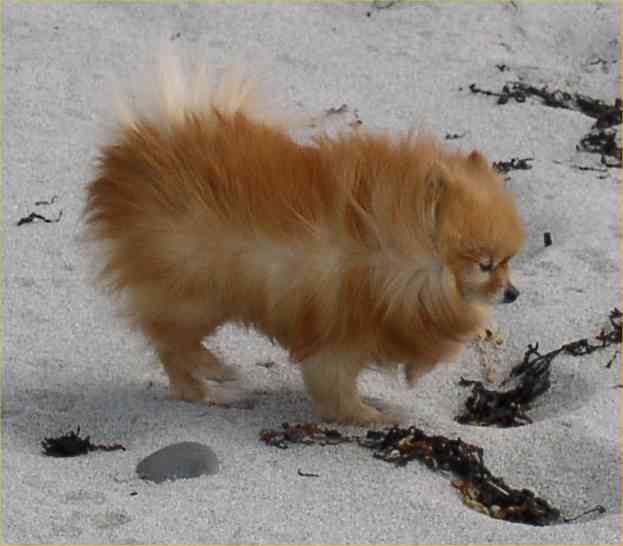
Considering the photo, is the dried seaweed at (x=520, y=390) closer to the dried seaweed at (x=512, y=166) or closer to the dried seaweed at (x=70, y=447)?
the dried seaweed at (x=70, y=447)

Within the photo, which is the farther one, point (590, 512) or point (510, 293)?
point (510, 293)

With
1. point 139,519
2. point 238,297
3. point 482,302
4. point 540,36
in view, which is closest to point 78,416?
point 238,297

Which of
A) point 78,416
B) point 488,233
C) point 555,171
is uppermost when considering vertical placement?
point 488,233

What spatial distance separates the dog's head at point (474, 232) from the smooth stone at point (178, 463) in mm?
941

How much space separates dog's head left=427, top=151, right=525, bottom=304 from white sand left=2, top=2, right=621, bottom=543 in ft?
1.77

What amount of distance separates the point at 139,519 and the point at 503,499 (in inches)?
44.2

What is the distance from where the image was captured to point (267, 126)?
4.48 m

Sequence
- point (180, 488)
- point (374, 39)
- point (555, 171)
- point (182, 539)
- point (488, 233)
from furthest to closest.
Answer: point (374, 39), point (555, 171), point (488, 233), point (180, 488), point (182, 539)

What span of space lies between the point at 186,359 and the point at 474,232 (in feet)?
3.86

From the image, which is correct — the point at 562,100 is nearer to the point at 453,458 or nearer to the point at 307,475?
→ the point at 453,458

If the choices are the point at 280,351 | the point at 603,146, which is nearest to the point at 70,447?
the point at 280,351

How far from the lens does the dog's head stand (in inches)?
156

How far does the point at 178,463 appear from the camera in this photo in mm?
3875

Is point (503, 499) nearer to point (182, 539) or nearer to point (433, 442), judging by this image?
point (433, 442)
